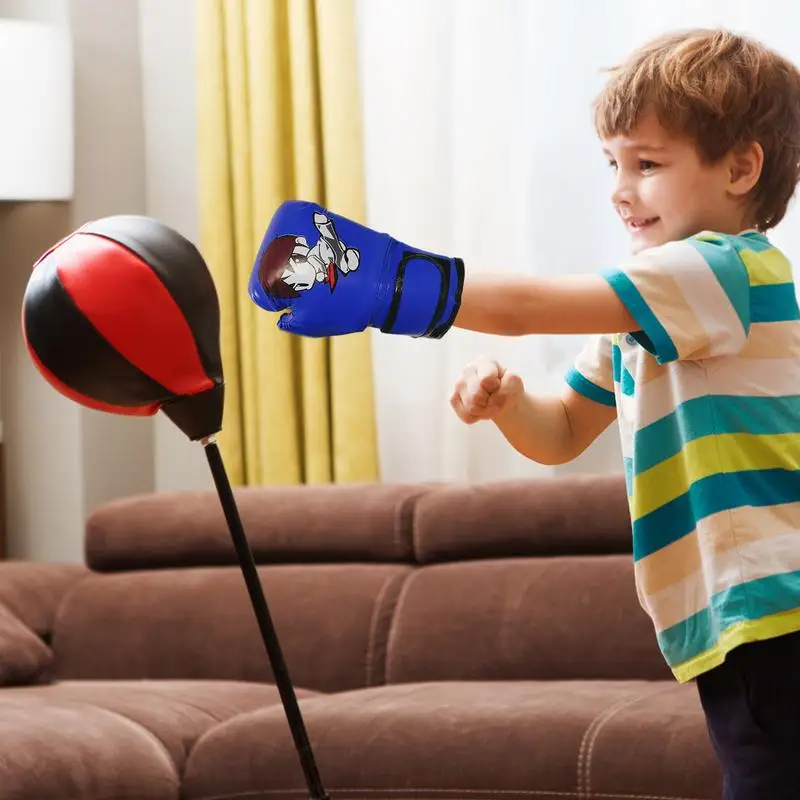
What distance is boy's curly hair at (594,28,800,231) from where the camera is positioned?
1.27 m

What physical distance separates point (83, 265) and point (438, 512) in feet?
5.34

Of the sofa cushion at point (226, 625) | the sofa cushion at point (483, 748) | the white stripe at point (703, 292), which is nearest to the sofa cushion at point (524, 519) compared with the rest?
the sofa cushion at point (226, 625)

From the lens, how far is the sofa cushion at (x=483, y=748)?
1992mm

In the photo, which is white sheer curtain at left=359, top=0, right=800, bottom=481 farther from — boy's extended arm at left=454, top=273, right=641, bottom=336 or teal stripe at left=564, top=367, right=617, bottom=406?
boy's extended arm at left=454, top=273, right=641, bottom=336

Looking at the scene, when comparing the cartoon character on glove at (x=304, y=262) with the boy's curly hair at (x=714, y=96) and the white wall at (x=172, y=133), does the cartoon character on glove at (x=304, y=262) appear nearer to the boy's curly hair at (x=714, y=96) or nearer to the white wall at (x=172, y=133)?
the boy's curly hair at (x=714, y=96)

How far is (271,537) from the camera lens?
2.94m

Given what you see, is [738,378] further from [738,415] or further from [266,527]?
[266,527]

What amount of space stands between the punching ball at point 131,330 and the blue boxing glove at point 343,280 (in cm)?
20

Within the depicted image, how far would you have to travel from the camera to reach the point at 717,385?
1.26 meters

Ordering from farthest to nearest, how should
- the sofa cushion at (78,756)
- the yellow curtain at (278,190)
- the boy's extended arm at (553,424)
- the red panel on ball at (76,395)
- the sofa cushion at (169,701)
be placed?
the yellow curtain at (278,190)
the sofa cushion at (169,701)
the sofa cushion at (78,756)
the boy's extended arm at (553,424)
the red panel on ball at (76,395)

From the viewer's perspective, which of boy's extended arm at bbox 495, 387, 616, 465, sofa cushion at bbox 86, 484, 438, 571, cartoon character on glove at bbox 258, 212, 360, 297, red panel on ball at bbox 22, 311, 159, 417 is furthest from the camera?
sofa cushion at bbox 86, 484, 438, 571

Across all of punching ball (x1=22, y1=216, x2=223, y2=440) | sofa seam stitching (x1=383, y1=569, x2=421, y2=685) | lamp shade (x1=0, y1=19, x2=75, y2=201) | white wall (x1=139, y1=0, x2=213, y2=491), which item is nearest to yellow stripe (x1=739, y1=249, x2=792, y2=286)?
punching ball (x1=22, y1=216, x2=223, y2=440)

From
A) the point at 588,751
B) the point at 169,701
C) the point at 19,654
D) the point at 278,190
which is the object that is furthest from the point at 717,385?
the point at 278,190

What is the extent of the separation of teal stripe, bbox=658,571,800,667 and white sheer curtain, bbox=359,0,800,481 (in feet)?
6.50
